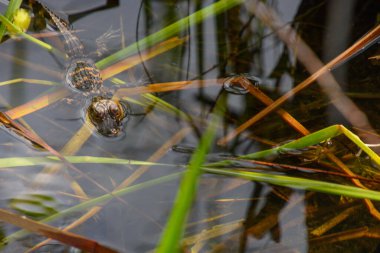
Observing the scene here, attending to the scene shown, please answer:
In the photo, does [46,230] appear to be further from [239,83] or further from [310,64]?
[310,64]

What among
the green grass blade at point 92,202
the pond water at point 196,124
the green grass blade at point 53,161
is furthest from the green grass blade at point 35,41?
the green grass blade at point 92,202

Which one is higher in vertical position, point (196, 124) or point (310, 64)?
point (310, 64)

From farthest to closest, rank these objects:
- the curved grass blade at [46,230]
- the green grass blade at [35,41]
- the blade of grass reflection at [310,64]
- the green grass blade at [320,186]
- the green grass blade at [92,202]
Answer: the blade of grass reflection at [310,64]
the green grass blade at [35,41]
the green grass blade at [92,202]
the green grass blade at [320,186]
the curved grass blade at [46,230]

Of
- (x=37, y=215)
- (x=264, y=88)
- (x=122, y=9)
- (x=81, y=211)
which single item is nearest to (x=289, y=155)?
(x=264, y=88)

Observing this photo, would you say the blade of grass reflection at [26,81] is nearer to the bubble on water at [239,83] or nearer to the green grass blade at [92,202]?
the green grass blade at [92,202]

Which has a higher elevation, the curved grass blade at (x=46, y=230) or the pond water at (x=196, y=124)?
the pond water at (x=196, y=124)

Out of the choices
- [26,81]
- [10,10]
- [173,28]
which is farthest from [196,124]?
[10,10]

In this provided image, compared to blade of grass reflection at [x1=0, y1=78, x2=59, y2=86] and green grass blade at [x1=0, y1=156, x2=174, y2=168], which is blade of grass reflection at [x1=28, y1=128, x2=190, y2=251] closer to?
green grass blade at [x1=0, y1=156, x2=174, y2=168]
